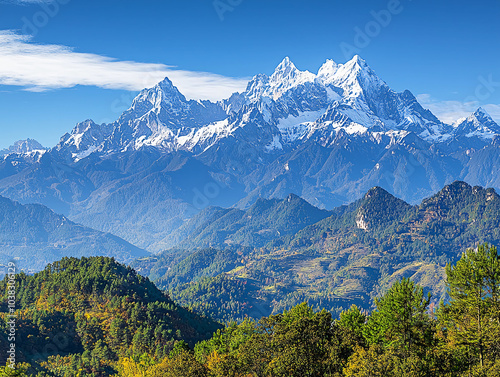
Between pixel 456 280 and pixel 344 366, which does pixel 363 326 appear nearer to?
pixel 344 366

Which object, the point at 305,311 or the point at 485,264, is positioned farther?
the point at 305,311

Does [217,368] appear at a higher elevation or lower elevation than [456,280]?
lower

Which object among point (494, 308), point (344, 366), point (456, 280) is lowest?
A: point (344, 366)

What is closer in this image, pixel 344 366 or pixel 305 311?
pixel 344 366

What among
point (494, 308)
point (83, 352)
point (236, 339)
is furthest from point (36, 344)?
point (494, 308)

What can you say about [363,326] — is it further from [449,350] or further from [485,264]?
[485,264]

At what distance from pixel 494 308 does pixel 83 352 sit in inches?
6166

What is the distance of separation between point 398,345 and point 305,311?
1234 inches

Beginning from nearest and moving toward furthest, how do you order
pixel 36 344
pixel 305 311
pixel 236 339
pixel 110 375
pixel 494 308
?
pixel 494 308
pixel 305 311
pixel 236 339
pixel 110 375
pixel 36 344

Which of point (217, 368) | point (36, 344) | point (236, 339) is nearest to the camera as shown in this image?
point (217, 368)

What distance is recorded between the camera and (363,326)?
387 feet

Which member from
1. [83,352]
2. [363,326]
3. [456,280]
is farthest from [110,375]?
[456,280]

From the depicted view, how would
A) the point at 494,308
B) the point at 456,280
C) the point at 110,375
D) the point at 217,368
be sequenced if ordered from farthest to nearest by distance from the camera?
the point at 110,375, the point at 217,368, the point at 456,280, the point at 494,308

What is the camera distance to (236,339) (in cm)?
14900
